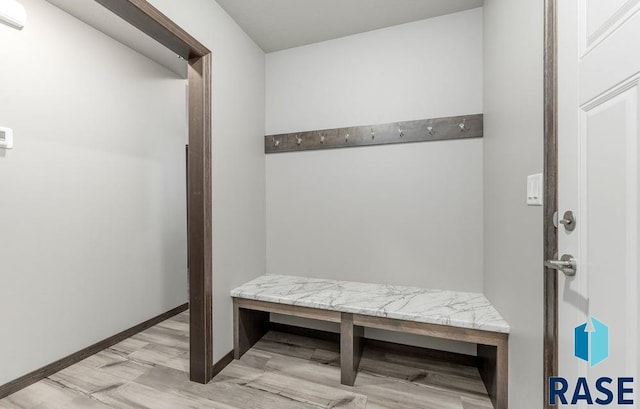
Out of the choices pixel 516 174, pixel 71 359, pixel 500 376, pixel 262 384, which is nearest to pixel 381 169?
pixel 516 174

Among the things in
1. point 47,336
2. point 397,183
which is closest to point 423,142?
point 397,183

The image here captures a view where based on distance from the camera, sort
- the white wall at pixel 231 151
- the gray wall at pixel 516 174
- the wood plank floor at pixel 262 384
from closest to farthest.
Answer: the gray wall at pixel 516 174 < the wood plank floor at pixel 262 384 < the white wall at pixel 231 151

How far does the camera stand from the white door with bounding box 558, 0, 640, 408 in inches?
27.1

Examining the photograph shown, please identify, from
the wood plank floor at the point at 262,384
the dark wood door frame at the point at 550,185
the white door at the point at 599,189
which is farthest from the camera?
the wood plank floor at the point at 262,384

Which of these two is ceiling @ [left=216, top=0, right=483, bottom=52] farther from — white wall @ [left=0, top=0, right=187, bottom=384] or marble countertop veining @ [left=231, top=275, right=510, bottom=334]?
marble countertop veining @ [left=231, top=275, right=510, bottom=334]

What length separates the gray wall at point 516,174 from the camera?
3.74ft

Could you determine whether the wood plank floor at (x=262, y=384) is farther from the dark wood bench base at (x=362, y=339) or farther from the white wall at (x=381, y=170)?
the white wall at (x=381, y=170)

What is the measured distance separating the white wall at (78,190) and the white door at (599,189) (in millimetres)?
2915

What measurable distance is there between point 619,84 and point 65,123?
298cm

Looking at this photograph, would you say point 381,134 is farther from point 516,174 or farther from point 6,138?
point 6,138

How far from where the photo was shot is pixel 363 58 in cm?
223

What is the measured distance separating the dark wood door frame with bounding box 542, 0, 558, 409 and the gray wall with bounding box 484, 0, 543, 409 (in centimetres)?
6

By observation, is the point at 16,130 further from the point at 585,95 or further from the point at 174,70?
the point at 585,95

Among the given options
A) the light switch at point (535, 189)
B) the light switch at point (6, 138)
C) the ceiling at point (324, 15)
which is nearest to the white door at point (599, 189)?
the light switch at point (535, 189)
